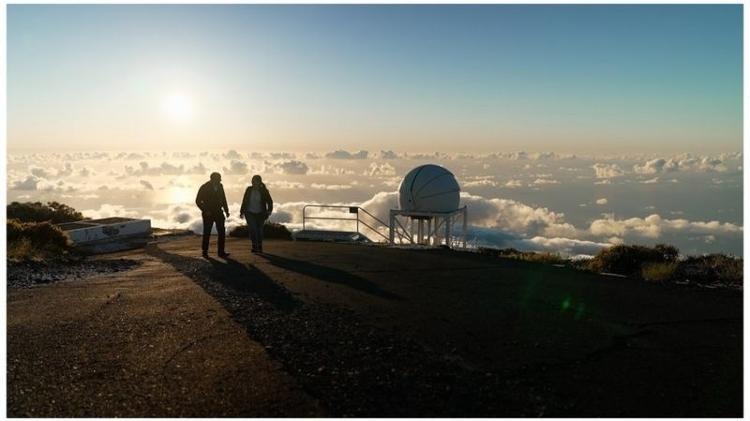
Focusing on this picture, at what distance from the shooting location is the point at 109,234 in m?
16.7

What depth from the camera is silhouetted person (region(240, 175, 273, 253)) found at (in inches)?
483

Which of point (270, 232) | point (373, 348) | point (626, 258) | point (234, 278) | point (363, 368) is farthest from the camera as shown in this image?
point (270, 232)

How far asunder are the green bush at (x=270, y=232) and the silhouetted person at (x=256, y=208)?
6.76 meters

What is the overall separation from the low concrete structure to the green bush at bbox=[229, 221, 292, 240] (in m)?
2.68

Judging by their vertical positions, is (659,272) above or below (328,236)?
above

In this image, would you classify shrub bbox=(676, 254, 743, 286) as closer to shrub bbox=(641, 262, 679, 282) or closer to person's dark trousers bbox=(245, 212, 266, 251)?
shrub bbox=(641, 262, 679, 282)

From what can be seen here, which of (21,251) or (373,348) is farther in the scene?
(21,251)

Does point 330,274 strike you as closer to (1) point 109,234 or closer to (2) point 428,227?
(1) point 109,234

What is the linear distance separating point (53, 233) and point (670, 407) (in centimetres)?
1280

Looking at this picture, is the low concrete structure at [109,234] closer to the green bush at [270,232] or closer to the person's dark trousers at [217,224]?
the green bush at [270,232]

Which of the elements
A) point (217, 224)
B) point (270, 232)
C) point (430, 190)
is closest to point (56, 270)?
point (217, 224)

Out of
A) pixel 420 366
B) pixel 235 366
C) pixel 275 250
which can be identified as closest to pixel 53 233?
pixel 275 250

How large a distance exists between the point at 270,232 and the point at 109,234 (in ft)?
16.3

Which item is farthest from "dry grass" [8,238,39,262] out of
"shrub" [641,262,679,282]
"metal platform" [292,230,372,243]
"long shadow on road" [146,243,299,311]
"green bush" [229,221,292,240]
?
"shrub" [641,262,679,282]
